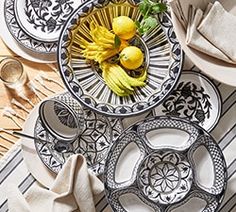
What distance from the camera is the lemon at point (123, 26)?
1.31 m

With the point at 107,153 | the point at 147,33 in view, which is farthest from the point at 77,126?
the point at 147,33

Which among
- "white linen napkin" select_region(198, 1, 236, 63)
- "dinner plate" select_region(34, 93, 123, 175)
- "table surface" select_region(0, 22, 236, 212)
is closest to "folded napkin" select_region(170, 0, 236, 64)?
"white linen napkin" select_region(198, 1, 236, 63)

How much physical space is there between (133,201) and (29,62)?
1.03 ft

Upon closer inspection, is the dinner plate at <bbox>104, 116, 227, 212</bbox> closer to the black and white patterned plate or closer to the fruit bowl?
the fruit bowl

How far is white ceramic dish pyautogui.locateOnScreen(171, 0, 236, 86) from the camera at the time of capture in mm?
1257

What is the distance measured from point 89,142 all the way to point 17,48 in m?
0.22

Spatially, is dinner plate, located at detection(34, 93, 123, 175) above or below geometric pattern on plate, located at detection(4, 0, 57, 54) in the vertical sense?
below

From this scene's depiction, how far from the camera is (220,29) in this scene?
1270 mm

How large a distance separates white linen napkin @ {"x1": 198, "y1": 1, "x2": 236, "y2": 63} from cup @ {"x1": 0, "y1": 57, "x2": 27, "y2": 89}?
34 cm

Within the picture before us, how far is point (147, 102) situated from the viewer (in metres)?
1.31

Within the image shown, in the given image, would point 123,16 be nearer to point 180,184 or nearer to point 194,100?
point 194,100

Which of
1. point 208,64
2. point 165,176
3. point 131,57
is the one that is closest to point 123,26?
point 131,57

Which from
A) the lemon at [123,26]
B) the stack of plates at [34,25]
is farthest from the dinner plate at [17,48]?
the lemon at [123,26]

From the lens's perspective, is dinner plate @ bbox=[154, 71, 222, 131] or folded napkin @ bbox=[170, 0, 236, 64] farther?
dinner plate @ bbox=[154, 71, 222, 131]
